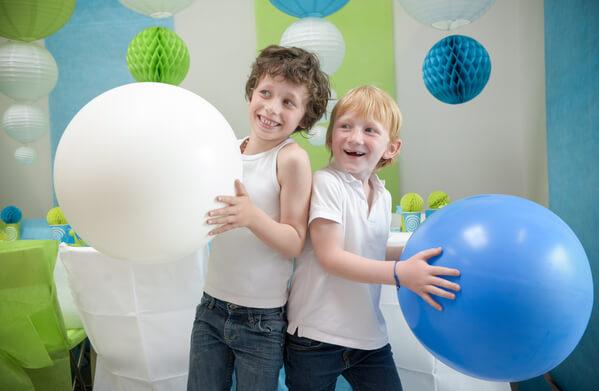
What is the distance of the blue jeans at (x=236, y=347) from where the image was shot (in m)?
1.00

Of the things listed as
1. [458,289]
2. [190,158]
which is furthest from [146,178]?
[458,289]

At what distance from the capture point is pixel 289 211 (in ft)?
3.32

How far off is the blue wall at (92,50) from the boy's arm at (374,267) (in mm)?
3691

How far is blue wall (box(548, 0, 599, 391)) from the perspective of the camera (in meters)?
1.60

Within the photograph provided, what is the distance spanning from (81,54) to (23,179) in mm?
1223

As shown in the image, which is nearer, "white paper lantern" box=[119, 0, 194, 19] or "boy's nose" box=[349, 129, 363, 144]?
"boy's nose" box=[349, 129, 363, 144]

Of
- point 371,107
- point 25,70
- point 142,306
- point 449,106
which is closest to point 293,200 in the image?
point 371,107

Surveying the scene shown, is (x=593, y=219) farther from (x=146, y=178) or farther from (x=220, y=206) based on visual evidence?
(x=146, y=178)

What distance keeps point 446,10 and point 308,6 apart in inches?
22.3

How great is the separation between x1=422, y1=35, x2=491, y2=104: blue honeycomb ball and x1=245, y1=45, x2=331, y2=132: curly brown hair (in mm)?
597

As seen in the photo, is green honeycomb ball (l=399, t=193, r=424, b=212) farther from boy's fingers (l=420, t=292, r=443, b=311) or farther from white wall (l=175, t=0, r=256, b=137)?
white wall (l=175, t=0, r=256, b=137)

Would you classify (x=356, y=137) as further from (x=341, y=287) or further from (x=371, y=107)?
(x=341, y=287)

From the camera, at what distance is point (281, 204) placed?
3.37 ft

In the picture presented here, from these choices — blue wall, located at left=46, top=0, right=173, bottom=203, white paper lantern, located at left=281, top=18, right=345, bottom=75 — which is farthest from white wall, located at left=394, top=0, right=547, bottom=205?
blue wall, located at left=46, top=0, right=173, bottom=203
